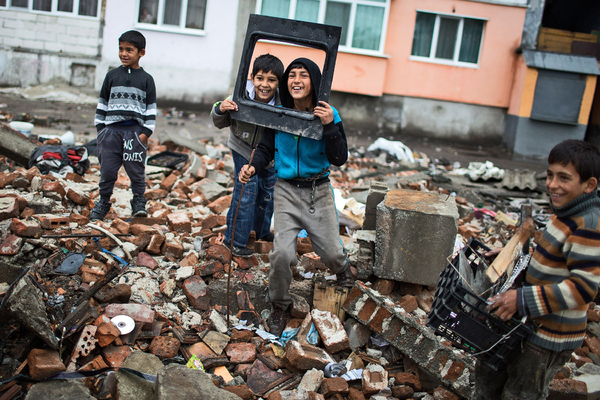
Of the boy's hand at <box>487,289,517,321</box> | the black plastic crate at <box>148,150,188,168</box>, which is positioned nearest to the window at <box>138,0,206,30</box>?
the black plastic crate at <box>148,150,188,168</box>

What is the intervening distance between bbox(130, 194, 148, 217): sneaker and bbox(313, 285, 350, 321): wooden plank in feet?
6.72

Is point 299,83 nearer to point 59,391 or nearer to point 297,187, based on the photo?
point 297,187

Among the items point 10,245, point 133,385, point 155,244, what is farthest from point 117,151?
point 133,385

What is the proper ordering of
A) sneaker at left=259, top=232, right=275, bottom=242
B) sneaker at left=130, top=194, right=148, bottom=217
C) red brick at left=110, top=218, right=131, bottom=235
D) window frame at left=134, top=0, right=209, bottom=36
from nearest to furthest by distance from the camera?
1. red brick at left=110, top=218, right=131, bottom=235
2. sneaker at left=259, top=232, right=275, bottom=242
3. sneaker at left=130, top=194, right=148, bottom=217
4. window frame at left=134, top=0, right=209, bottom=36

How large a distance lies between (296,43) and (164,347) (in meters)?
2.16

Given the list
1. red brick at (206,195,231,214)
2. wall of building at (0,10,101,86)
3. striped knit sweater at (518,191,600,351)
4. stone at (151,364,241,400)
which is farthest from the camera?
wall of building at (0,10,101,86)

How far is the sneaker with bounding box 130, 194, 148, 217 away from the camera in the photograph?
4.67 m

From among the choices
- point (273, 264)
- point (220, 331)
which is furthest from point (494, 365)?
point (220, 331)

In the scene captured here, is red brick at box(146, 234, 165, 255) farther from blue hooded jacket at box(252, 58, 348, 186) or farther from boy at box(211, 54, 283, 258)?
blue hooded jacket at box(252, 58, 348, 186)

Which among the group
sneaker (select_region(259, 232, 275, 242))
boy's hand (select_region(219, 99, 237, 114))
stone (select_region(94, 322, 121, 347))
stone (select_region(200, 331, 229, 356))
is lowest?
stone (select_region(200, 331, 229, 356))

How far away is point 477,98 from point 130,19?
10314 millimetres

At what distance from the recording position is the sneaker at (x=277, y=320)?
3.43 meters

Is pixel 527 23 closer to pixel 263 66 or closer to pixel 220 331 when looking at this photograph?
pixel 263 66

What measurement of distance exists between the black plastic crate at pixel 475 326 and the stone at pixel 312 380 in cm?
91
